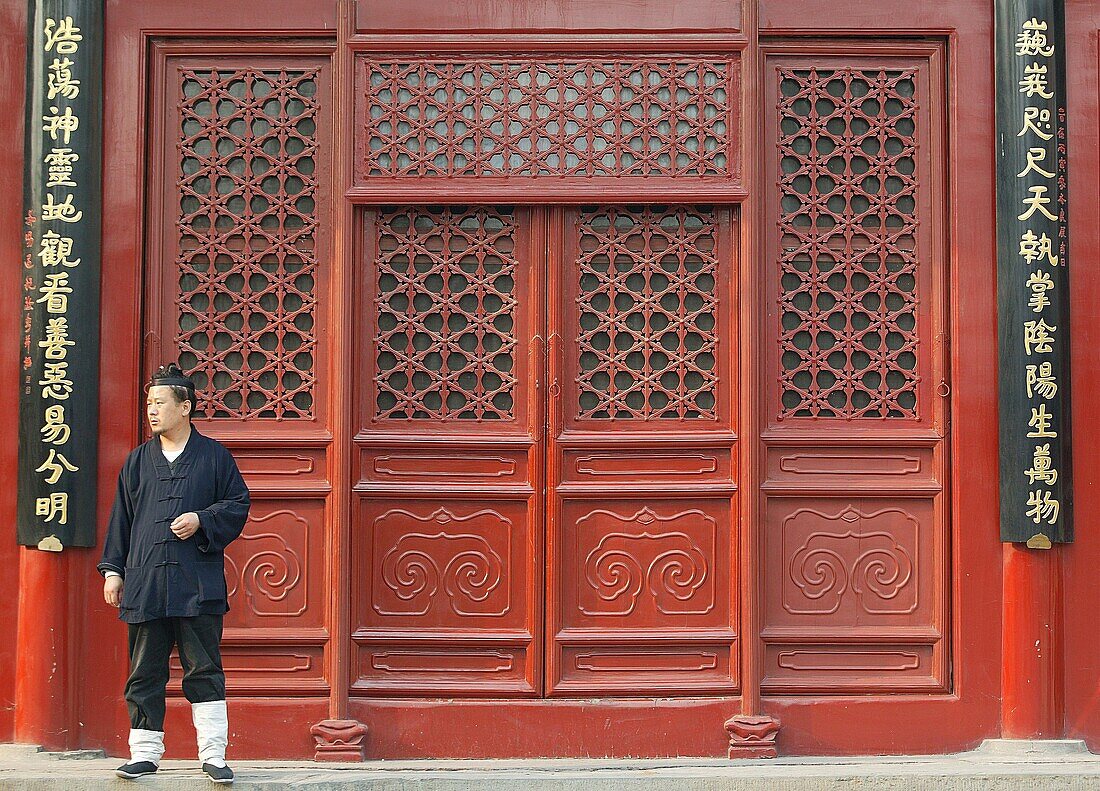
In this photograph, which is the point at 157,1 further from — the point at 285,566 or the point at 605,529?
the point at 605,529

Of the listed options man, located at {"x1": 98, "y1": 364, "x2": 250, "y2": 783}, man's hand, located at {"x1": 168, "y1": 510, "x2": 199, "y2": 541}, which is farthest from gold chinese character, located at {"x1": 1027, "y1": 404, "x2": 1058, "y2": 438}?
man's hand, located at {"x1": 168, "y1": 510, "x2": 199, "y2": 541}

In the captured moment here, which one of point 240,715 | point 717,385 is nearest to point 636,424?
point 717,385

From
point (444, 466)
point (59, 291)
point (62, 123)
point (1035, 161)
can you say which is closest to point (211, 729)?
point (444, 466)

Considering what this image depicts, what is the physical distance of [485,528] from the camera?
5965mm

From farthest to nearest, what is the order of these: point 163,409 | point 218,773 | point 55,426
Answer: point 55,426
point 218,773
point 163,409

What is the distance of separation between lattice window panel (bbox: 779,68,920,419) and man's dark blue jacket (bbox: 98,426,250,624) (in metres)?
2.71

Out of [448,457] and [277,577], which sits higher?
[448,457]

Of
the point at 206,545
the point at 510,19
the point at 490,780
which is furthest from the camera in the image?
the point at 510,19

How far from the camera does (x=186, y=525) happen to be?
5023mm

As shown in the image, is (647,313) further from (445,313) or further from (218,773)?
(218,773)

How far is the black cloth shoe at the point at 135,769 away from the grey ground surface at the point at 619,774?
3.3 inches

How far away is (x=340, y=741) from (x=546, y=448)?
172cm

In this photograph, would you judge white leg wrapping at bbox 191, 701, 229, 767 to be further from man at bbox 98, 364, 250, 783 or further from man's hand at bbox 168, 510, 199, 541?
Answer: man's hand at bbox 168, 510, 199, 541

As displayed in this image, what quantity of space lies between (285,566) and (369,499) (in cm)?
53
